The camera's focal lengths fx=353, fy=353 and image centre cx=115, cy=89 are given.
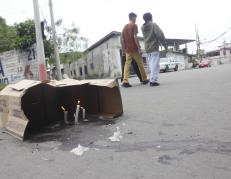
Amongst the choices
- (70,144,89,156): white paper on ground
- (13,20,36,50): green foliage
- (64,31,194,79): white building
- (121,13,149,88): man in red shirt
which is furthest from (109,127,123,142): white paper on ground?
(64,31,194,79): white building

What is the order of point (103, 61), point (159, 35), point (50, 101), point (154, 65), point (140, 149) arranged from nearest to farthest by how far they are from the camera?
point (140, 149) < point (50, 101) < point (154, 65) < point (159, 35) < point (103, 61)

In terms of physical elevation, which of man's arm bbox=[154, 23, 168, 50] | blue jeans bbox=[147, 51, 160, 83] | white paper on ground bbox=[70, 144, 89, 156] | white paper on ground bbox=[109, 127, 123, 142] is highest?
man's arm bbox=[154, 23, 168, 50]

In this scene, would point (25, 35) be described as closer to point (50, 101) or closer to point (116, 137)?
point (50, 101)

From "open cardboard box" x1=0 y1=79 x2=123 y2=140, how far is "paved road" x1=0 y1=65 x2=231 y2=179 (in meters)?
0.25

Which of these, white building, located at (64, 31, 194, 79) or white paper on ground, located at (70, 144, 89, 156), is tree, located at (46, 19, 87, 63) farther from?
white paper on ground, located at (70, 144, 89, 156)

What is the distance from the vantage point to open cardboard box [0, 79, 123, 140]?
3.90m

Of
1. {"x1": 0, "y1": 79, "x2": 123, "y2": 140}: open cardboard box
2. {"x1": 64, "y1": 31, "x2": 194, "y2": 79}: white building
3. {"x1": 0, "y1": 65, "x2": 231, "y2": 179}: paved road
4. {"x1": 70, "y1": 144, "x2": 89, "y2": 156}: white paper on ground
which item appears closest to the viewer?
{"x1": 0, "y1": 65, "x2": 231, "y2": 179}: paved road

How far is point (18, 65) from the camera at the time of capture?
51.6 ft

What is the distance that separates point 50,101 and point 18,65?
11778mm

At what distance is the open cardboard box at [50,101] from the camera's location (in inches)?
154

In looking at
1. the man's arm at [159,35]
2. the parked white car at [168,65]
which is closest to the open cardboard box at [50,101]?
the man's arm at [159,35]

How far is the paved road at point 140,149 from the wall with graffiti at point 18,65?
11191mm

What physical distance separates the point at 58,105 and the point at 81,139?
1.21 meters

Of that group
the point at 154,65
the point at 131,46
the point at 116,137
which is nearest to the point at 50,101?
the point at 116,137
